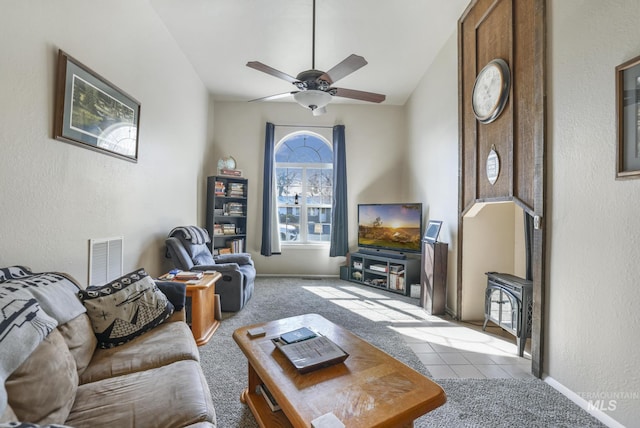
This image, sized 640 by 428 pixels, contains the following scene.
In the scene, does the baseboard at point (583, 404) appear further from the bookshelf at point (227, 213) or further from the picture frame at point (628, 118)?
the bookshelf at point (227, 213)

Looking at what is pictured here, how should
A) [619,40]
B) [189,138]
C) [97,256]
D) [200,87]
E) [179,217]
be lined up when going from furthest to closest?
[200,87], [189,138], [179,217], [97,256], [619,40]

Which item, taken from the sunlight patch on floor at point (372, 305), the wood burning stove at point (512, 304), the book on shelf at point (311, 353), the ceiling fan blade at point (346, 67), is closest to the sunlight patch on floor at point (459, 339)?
the wood burning stove at point (512, 304)

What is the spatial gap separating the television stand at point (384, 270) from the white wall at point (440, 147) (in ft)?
2.48

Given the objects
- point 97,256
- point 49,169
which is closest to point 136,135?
point 49,169

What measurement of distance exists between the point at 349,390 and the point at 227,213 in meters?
4.01

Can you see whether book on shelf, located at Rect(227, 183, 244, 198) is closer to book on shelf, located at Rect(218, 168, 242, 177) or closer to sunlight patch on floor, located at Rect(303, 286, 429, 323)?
book on shelf, located at Rect(218, 168, 242, 177)

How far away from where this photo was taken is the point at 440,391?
1.14 metres

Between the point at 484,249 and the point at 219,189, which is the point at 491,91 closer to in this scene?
the point at 484,249

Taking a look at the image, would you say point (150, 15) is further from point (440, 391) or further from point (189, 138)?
point (440, 391)

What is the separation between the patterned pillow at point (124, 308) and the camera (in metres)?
1.53

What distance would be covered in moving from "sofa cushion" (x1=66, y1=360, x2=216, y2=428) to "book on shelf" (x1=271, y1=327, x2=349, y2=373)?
38cm

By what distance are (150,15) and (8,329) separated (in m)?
3.03

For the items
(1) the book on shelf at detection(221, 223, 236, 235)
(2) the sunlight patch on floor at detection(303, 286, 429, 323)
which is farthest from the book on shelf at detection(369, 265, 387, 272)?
(1) the book on shelf at detection(221, 223, 236, 235)

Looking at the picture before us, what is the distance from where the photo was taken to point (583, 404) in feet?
5.40
